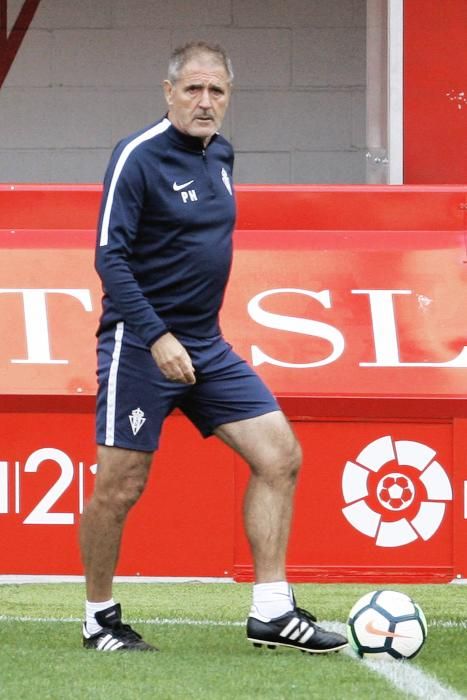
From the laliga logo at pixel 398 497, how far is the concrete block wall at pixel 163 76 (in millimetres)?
4281

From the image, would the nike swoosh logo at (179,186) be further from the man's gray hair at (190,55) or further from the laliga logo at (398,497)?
the laliga logo at (398,497)

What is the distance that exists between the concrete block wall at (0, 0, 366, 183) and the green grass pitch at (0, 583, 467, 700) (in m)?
4.85

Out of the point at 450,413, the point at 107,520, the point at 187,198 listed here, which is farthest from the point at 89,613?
the point at 450,413

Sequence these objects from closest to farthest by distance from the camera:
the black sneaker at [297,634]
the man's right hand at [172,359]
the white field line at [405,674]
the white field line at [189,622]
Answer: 1. the white field line at [405,674]
2. the man's right hand at [172,359]
3. the black sneaker at [297,634]
4. the white field line at [189,622]

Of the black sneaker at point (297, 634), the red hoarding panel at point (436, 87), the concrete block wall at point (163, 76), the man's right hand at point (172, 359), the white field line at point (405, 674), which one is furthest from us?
the concrete block wall at point (163, 76)

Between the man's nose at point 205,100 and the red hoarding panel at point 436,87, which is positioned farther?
the red hoarding panel at point 436,87

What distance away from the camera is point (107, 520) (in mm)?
4316

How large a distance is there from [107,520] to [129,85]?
19.9 ft

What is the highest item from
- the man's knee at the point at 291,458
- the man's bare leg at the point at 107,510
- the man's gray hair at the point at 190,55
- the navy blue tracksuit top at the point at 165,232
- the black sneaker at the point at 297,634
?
the man's gray hair at the point at 190,55

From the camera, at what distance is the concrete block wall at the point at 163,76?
32.8ft

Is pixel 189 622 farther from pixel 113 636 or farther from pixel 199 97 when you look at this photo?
pixel 199 97

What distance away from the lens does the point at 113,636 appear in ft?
14.2

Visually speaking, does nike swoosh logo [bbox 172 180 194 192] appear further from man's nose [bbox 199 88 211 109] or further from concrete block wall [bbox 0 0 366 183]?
concrete block wall [bbox 0 0 366 183]

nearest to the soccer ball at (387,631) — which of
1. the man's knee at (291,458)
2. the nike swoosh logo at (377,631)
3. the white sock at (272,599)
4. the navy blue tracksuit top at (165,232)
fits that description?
the nike swoosh logo at (377,631)
